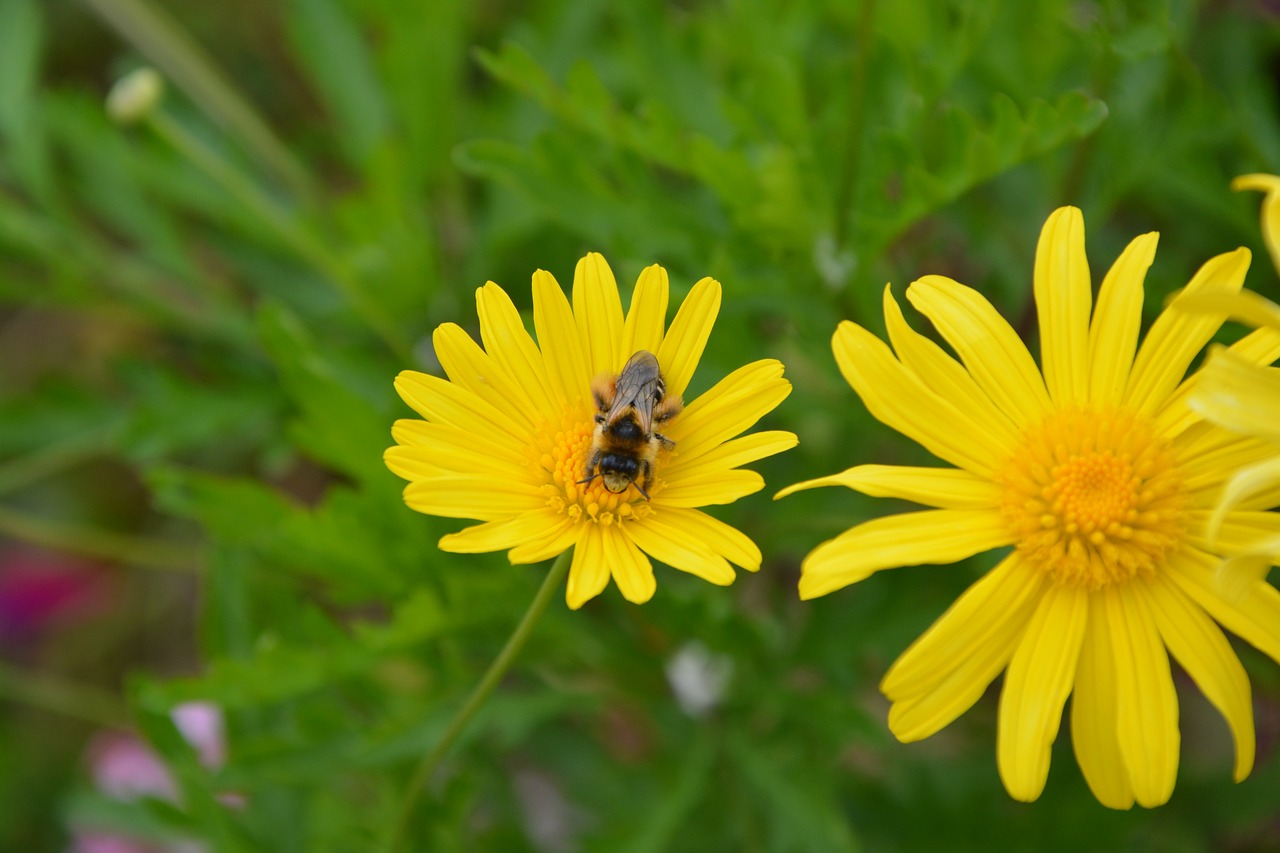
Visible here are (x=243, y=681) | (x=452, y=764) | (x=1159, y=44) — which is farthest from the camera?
(x=452, y=764)

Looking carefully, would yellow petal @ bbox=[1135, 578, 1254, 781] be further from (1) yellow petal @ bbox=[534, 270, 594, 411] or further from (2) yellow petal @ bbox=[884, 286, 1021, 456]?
(1) yellow petal @ bbox=[534, 270, 594, 411]

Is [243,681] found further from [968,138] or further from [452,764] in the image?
[968,138]

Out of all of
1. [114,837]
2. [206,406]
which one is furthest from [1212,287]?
[114,837]

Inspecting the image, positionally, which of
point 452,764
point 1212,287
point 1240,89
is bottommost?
point 1212,287

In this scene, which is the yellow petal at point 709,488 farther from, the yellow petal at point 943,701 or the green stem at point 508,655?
the yellow petal at point 943,701

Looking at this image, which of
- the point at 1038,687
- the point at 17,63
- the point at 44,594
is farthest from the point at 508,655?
the point at 44,594

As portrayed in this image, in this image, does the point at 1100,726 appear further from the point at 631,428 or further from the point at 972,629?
the point at 631,428
